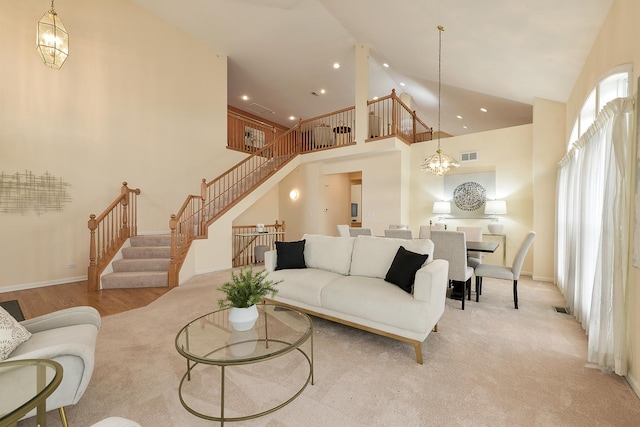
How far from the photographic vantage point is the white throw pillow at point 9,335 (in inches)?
54.1

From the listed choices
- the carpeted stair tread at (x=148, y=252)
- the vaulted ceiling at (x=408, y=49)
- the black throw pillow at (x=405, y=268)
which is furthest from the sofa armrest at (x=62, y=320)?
the vaulted ceiling at (x=408, y=49)

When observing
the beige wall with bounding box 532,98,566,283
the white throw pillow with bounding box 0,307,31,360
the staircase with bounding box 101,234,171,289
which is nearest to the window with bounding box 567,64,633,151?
the beige wall with bounding box 532,98,566,283

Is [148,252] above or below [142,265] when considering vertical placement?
above

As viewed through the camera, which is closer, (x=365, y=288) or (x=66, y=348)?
(x=66, y=348)

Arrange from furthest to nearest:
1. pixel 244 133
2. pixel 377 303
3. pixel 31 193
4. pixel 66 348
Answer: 1. pixel 244 133
2. pixel 31 193
3. pixel 377 303
4. pixel 66 348

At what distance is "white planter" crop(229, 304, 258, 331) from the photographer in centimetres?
190

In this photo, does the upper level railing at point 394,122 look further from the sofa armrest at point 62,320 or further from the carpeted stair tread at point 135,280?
the sofa armrest at point 62,320

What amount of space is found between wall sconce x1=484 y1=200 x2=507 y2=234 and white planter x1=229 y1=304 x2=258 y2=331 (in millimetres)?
5179

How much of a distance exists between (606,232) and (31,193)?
7.21m

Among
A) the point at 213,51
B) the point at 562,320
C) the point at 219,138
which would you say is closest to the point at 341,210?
the point at 219,138

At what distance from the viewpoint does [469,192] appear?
19.1 ft

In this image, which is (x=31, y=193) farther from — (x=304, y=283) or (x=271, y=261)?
(x=304, y=283)

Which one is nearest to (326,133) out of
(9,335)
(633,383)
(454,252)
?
(454,252)

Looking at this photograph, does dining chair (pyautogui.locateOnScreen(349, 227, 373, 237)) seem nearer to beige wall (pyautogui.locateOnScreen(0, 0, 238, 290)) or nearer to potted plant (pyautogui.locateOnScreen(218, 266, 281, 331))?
potted plant (pyautogui.locateOnScreen(218, 266, 281, 331))
